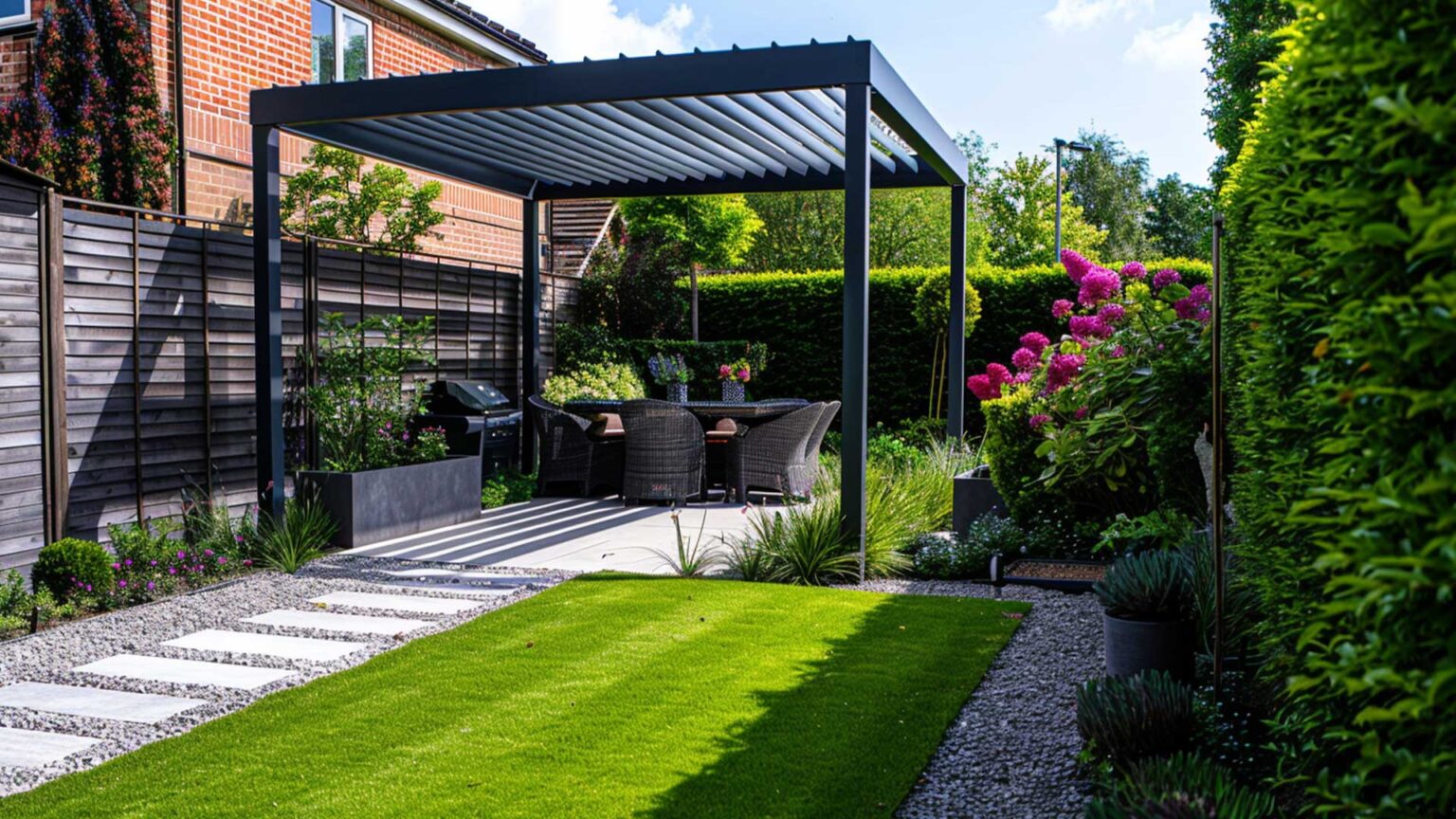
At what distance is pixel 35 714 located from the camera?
14.5 ft

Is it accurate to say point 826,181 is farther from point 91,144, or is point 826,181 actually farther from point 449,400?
point 91,144

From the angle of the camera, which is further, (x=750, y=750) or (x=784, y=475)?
(x=784, y=475)

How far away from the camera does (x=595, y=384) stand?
12203 mm

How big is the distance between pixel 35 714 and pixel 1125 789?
13.4 ft

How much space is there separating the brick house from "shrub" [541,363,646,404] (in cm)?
199

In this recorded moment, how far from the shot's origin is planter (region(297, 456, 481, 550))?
7863 mm

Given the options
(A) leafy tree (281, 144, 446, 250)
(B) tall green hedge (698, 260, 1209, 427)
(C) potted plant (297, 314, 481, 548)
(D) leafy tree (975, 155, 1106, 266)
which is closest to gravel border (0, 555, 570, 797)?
(C) potted plant (297, 314, 481, 548)

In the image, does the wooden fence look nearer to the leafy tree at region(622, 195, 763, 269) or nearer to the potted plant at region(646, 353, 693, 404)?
the potted plant at region(646, 353, 693, 404)

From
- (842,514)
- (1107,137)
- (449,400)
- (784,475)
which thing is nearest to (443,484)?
(449,400)

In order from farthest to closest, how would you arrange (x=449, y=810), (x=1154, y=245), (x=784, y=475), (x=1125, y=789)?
(x=1154, y=245), (x=784, y=475), (x=449, y=810), (x=1125, y=789)

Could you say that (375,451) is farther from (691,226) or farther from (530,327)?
(691,226)

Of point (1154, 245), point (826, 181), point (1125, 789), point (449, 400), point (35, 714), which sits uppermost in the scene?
point (1154, 245)

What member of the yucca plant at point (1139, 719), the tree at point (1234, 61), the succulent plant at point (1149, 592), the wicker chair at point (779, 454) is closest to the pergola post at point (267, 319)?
the wicker chair at point (779, 454)

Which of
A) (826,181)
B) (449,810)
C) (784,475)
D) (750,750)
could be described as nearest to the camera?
(449,810)
